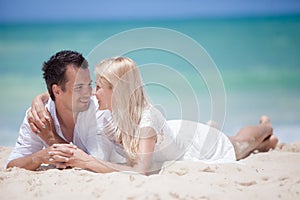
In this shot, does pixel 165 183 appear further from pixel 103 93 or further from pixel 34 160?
pixel 34 160

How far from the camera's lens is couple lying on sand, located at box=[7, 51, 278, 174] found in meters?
3.03

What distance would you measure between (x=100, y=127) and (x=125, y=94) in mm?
411

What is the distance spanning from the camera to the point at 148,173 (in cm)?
307

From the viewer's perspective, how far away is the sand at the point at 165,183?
2432 mm

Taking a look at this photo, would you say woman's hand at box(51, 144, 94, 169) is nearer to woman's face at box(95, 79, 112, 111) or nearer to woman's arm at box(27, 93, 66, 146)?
woman's arm at box(27, 93, 66, 146)

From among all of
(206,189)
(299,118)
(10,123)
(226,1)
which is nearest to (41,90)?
(10,123)

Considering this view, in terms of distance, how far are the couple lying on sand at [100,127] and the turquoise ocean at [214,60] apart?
7.32 feet

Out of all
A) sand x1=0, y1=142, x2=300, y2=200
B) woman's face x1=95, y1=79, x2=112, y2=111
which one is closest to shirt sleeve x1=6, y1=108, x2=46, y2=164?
sand x1=0, y1=142, x2=300, y2=200

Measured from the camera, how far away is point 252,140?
422 centimetres

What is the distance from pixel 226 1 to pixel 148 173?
13.9 metres

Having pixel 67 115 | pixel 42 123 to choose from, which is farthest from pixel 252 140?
pixel 42 123

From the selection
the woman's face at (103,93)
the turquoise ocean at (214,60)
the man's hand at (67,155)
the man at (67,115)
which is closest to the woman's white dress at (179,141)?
the man at (67,115)

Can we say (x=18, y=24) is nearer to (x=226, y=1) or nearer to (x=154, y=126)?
(x=226, y=1)

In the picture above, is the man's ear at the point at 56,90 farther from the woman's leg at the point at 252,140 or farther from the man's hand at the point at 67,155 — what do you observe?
the woman's leg at the point at 252,140
